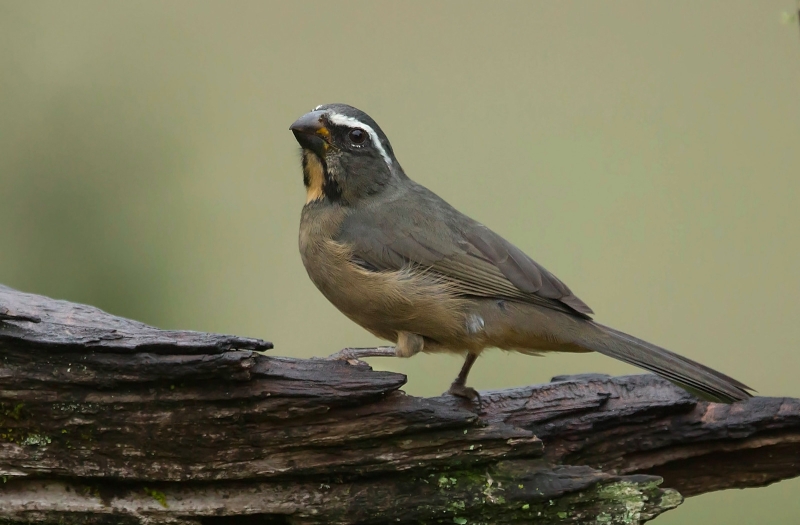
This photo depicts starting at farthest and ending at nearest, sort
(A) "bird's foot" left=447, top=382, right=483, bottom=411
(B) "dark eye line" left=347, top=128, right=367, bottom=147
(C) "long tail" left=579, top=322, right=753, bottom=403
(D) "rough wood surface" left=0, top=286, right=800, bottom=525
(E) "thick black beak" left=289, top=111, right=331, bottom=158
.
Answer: (B) "dark eye line" left=347, top=128, right=367, bottom=147
(E) "thick black beak" left=289, top=111, right=331, bottom=158
(A) "bird's foot" left=447, top=382, right=483, bottom=411
(C) "long tail" left=579, top=322, right=753, bottom=403
(D) "rough wood surface" left=0, top=286, right=800, bottom=525

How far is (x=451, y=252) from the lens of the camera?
14.1 ft

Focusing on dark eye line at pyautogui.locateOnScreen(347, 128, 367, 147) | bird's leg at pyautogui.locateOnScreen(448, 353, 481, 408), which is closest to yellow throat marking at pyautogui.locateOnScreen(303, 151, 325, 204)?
dark eye line at pyautogui.locateOnScreen(347, 128, 367, 147)

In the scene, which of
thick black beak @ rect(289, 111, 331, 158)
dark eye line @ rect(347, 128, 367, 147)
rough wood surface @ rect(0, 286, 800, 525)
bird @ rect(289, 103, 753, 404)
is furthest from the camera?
dark eye line @ rect(347, 128, 367, 147)

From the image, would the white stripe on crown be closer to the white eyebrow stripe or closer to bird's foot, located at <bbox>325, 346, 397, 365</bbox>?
the white eyebrow stripe

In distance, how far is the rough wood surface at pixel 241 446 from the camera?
320 centimetres

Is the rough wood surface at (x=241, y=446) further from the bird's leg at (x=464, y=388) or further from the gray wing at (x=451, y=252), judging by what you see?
the gray wing at (x=451, y=252)

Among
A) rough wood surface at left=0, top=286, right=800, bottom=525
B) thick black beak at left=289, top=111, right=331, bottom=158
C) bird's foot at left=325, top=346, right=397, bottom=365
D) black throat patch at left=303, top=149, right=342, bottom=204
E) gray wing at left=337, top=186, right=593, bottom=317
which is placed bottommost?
rough wood surface at left=0, top=286, right=800, bottom=525

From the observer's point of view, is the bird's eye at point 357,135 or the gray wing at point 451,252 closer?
the gray wing at point 451,252

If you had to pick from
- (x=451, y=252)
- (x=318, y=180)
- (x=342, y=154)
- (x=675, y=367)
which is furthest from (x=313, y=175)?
(x=675, y=367)

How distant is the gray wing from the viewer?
4.13m

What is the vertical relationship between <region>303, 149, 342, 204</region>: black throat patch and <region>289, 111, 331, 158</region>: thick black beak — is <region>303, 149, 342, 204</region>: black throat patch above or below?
below

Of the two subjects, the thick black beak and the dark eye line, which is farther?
the dark eye line

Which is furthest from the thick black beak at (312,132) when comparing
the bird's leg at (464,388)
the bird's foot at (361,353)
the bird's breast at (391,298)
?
the bird's leg at (464,388)

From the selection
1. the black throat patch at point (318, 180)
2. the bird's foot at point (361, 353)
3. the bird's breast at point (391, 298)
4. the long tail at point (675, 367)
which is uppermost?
the black throat patch at point (318, 180)
